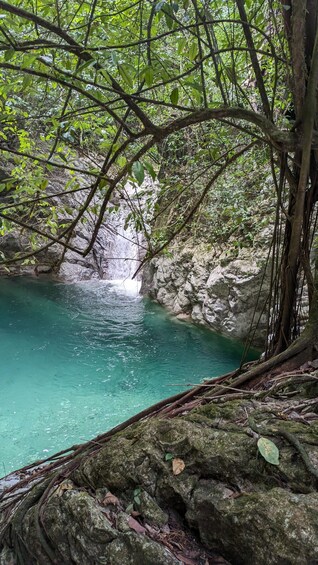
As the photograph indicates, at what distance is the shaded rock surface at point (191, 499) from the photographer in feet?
3.68

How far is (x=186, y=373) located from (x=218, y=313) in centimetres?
163

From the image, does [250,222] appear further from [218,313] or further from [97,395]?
[97,395]

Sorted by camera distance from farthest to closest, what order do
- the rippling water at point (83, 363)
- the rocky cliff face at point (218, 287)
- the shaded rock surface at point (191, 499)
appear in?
the rocky cliff face at point (218, 287) → the rippling water at point (83, 363) → the shaded rock surface at point (191, 499)

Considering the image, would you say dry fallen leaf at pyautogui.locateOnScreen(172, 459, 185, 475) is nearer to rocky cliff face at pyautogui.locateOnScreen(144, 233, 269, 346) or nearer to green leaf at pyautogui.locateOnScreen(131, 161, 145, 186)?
green leaf at pyautogui.locateOnScreen(131, 161, 145, 186)

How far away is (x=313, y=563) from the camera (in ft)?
3.19

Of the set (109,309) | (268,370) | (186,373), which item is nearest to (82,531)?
(268,370)

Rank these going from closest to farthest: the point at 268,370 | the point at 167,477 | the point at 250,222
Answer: the point at 167,477 < the point at 268,370 < the point at 250,222

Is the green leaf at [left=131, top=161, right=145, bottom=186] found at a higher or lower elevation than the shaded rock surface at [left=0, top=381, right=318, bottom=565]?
higher

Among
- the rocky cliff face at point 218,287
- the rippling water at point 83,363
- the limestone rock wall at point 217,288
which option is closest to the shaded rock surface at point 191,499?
the rippling water at point 83,363

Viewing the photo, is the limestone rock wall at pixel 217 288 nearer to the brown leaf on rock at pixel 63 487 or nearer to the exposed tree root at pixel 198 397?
the exposed tree root at pixel 198 397

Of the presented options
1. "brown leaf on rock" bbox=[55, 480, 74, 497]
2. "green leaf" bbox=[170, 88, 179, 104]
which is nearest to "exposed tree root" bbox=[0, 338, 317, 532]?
"brown leaf on rock" bbox=[55, 480, 74, 497]

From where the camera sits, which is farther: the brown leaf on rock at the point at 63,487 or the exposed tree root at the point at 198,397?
the exposed tree root at the point at 198,397

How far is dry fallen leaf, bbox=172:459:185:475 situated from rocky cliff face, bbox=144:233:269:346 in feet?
14.1

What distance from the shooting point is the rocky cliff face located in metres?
6.51
